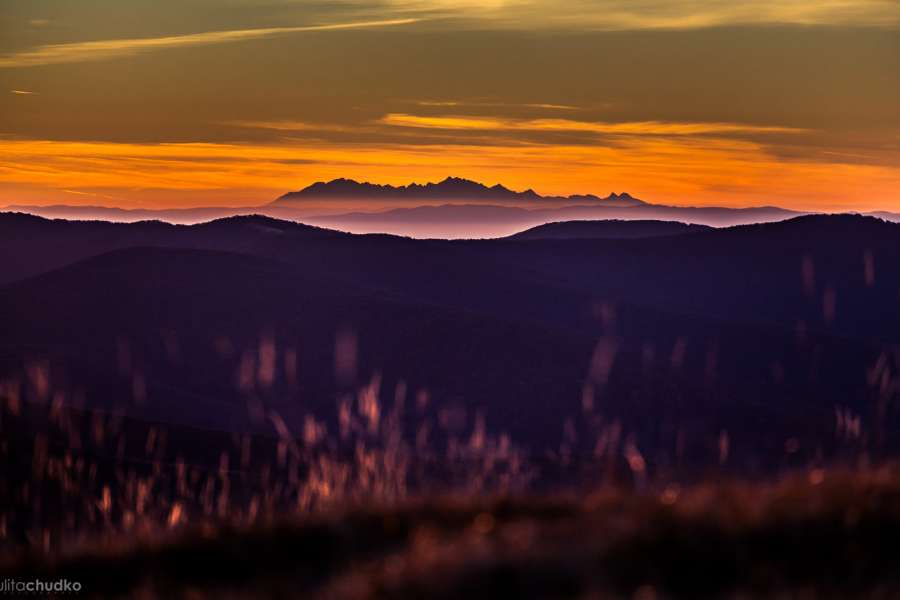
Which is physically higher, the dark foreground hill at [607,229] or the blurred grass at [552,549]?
the blurred grass at [552,549]

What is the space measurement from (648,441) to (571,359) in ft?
42.8

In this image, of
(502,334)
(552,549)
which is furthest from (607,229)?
(552,549)

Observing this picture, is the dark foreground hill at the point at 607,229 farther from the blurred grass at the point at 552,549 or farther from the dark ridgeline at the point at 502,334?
the blurred grass at the point at 552,549

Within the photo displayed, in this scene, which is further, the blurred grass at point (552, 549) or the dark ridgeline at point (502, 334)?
the dark ridgeline at point (502, 334)

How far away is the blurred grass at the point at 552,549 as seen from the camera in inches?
183

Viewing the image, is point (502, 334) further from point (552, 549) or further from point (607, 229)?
point (607, 229)

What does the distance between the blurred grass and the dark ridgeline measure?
77.8 feet

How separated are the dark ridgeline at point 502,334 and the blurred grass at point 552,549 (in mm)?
23722

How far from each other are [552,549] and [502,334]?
62404 millimetres

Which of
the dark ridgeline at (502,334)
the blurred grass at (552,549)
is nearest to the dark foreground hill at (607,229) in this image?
the dark ridgeline at (502,334)

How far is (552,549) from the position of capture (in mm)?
4836

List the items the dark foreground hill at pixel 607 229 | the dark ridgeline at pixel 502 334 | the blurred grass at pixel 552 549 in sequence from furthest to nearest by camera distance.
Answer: the dark foreground hill at pixel 607 229 < the dark ridgeline at pixel 502 334 < the blurred grass at pixel 552 549

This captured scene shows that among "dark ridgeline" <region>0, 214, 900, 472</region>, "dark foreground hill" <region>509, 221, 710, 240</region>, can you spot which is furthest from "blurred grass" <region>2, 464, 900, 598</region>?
"dark foreground hill" <region>509, 221, 710, 240</region>

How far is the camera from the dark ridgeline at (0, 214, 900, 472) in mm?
54625
